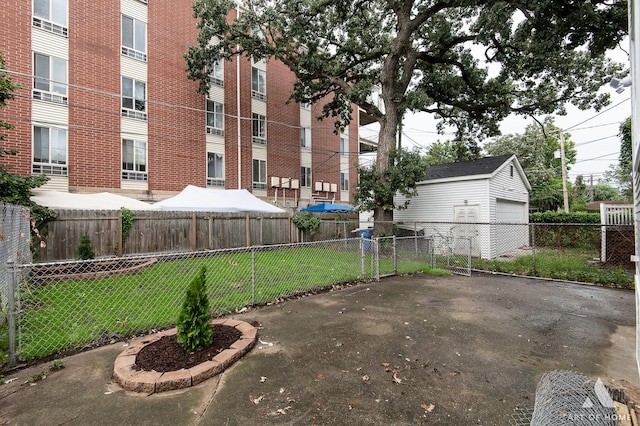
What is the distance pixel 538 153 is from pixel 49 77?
3888 centimetres

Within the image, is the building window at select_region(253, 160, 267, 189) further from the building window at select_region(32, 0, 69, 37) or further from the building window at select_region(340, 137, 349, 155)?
the building window at select_region(32, 0, 69, 37)

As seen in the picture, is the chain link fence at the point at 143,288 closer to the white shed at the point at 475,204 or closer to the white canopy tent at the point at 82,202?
the white canopy tent at the point at 82,202

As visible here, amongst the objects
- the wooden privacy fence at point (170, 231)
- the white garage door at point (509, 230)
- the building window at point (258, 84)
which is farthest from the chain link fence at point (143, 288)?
the building window at point (258, 84)

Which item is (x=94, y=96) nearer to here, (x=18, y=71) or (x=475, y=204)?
(x=18, y=71)

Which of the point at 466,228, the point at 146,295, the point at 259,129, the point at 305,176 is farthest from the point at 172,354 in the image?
the point at 305,176

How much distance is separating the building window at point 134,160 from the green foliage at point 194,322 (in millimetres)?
12570

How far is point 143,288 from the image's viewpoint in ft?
19.8

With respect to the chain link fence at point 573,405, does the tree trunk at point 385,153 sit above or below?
above

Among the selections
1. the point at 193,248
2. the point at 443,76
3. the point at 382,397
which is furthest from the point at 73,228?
the point at 443,76

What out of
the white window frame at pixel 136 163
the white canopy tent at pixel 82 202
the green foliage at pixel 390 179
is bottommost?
the white canopy tent at pixel 82 202

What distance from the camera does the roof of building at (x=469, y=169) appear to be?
12.7 m

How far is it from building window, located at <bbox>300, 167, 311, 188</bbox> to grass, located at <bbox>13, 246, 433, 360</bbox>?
1190 centimetres

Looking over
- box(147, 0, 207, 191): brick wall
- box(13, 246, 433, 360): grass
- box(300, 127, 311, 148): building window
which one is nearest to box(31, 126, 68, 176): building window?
box(147, 0, 207, 191): brick wall

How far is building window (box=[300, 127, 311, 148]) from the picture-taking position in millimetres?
20719
